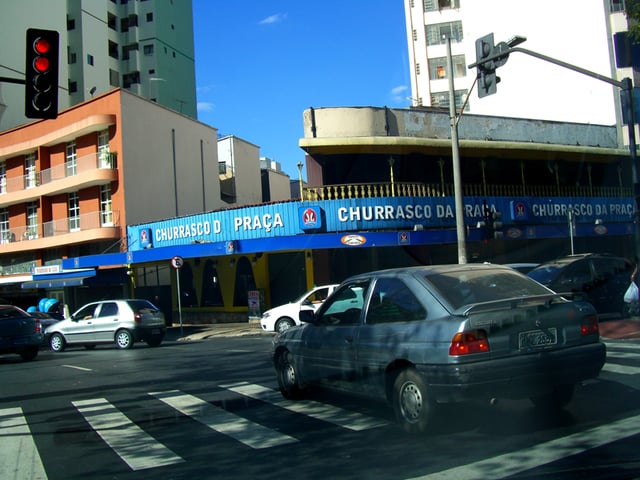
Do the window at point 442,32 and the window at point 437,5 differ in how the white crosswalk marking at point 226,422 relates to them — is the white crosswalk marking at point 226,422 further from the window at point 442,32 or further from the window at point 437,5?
the window at point 437,5

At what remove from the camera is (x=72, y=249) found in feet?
116

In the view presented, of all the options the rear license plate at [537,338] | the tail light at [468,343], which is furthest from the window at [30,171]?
the rear license plate at [537,338]

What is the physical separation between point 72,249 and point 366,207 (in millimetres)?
21183

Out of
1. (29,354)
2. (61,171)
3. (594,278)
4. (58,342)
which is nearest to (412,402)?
(594,278)

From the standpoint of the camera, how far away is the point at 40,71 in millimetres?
8883

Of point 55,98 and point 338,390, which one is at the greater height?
point 55,98

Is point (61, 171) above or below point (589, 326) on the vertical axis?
above

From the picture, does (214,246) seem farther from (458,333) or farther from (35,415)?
(458,333)

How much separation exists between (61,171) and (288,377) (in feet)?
105

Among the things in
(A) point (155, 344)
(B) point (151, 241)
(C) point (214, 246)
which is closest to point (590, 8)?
(C) point (214, 246)

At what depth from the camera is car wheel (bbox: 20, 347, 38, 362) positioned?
16359mm

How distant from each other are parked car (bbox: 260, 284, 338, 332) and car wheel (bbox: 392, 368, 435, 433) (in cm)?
1131

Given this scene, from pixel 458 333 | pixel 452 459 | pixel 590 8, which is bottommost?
pixel 452 459

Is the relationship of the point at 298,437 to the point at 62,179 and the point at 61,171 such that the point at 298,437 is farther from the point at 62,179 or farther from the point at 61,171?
the point at 61,171
